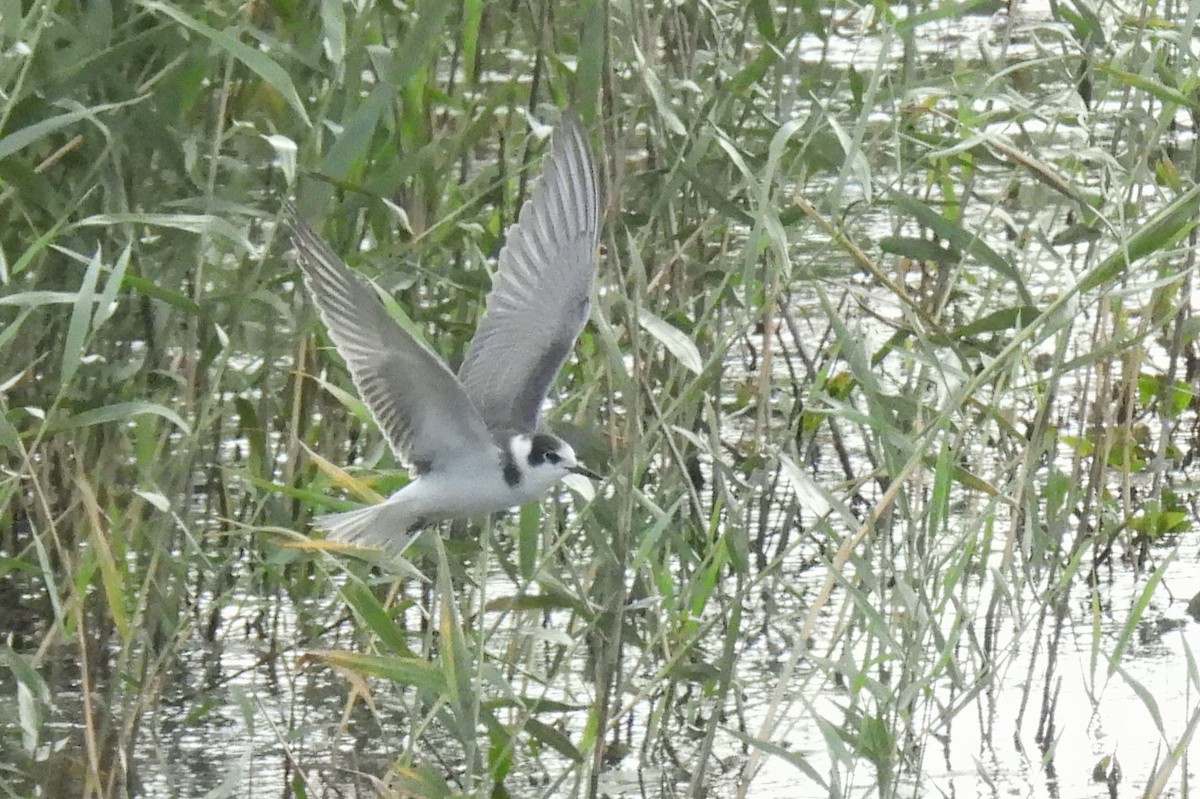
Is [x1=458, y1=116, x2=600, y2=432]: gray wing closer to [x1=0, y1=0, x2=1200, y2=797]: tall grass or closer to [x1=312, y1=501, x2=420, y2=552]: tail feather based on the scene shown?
[x1=0, y1=0, x2=1200, y2=797]: tall grass

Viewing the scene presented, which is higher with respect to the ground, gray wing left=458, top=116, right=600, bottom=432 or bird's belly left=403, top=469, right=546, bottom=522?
gray wing left=458, top=116, right=600, bottom=432

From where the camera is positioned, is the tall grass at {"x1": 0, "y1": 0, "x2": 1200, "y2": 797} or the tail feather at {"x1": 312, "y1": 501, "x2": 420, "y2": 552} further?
the tail feather at {"x1": 312, "y1": 501, "x2": 420, "y2": 552}

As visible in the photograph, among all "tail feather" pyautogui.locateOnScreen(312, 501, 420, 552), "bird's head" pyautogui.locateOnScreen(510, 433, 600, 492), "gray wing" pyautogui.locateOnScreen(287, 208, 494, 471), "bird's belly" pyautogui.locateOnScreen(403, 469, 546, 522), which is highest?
"gray wing" pyautogui.locateOnScreen(287, 208, 494, 471)

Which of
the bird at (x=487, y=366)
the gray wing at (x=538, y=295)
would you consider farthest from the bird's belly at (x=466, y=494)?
the gray wing at (x=538, y=295)

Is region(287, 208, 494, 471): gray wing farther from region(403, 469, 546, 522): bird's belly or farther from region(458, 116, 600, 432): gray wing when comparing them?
region(458, 116, 600, 432): gray wing

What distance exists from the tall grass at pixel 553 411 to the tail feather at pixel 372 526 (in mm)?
52

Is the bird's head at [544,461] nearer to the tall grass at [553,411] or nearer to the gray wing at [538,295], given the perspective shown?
the tall grass at [553,411]

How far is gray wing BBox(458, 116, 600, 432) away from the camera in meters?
2.88

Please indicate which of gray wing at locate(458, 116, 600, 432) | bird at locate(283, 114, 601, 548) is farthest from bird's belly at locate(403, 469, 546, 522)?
gray wing at locate(458, 116, 600, 432)

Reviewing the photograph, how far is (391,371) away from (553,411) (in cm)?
37

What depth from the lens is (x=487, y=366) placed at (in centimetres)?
303

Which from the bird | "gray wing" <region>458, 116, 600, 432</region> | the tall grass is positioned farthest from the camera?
"gray wing" <region>458, 116, 600, 432</region>

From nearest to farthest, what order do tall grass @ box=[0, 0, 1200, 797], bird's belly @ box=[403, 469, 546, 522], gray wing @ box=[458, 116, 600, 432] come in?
tall grass @ box=[0, 0, 1200, 797], bird's belly @ box=[403, 469, 546, 522], gray wing @ box=[458, 116, 600, 432]

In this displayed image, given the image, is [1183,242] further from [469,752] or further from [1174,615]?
[469,752]
